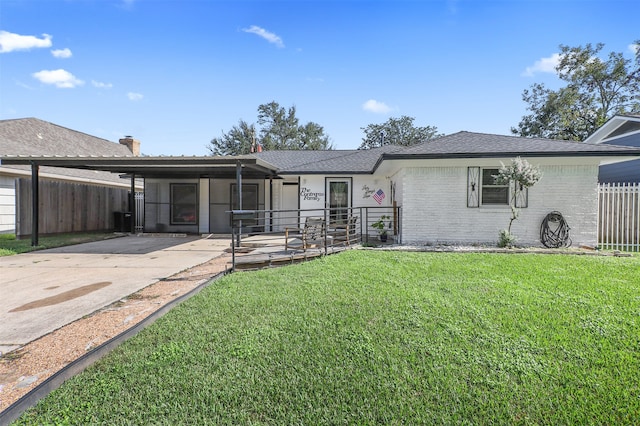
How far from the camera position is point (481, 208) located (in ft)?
30.3

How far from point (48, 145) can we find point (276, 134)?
29.1 metres

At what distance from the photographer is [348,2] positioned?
32.8ft

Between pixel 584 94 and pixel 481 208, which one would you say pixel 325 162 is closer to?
pixel 481 208

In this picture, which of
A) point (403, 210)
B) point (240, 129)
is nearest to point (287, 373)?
point (403, 210)

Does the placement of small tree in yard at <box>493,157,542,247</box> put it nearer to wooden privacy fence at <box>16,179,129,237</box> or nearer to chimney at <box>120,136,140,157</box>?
wooden privacy fence at <box>16,179,129,237</box>

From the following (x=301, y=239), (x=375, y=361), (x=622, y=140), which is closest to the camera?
(x=375, y=361)

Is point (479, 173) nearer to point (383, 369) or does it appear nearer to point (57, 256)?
point (383, 369)

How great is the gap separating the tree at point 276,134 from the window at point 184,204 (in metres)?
27.4

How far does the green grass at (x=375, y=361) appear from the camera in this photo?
7.56 ft

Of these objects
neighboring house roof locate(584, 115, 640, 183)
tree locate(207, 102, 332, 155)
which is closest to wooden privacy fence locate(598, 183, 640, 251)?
neighboring house roof locate(584, 115, 640, 183)

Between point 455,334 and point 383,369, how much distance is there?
100 cm

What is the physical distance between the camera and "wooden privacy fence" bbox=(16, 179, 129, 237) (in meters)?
11.2

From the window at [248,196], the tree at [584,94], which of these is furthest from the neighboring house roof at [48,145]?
the tree at [584,94]

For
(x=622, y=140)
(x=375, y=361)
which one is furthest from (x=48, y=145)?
(x=622, y=140)
